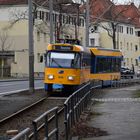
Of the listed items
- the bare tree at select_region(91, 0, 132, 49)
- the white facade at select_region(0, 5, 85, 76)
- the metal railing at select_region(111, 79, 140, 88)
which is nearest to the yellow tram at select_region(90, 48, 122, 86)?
the metal railing at select_region(111, 79, 140, 88)

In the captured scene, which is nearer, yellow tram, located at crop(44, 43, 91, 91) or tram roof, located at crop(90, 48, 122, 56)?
yellow tram, located at crop(44, 43, 91, 91)

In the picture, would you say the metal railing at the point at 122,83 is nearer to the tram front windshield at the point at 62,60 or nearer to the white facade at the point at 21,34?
the tram front windshield at the point at 62,60

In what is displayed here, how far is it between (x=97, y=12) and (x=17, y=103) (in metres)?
80.9

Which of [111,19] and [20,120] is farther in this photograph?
[111,19]

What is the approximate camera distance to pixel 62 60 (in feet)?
107

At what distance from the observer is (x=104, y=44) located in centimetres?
11331

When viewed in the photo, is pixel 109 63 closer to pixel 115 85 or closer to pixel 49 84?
pixel 115 85

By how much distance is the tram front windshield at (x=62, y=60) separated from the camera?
1283 inches

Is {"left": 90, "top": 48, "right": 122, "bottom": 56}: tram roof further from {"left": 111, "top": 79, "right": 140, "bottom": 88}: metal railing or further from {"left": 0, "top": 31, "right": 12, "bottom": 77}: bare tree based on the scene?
{"left": 0, "top": 31, "right": 12, "bottom": 77}: bare tree

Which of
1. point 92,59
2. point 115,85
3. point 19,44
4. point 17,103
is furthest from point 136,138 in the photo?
point 19,44

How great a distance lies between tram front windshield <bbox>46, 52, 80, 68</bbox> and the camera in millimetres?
32594

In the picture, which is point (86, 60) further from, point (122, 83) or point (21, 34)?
point (21, 34)

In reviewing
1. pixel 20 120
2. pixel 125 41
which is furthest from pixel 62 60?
pixel 125 41

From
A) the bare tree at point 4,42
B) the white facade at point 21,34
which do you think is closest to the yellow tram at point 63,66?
the white facade at point 21,34
